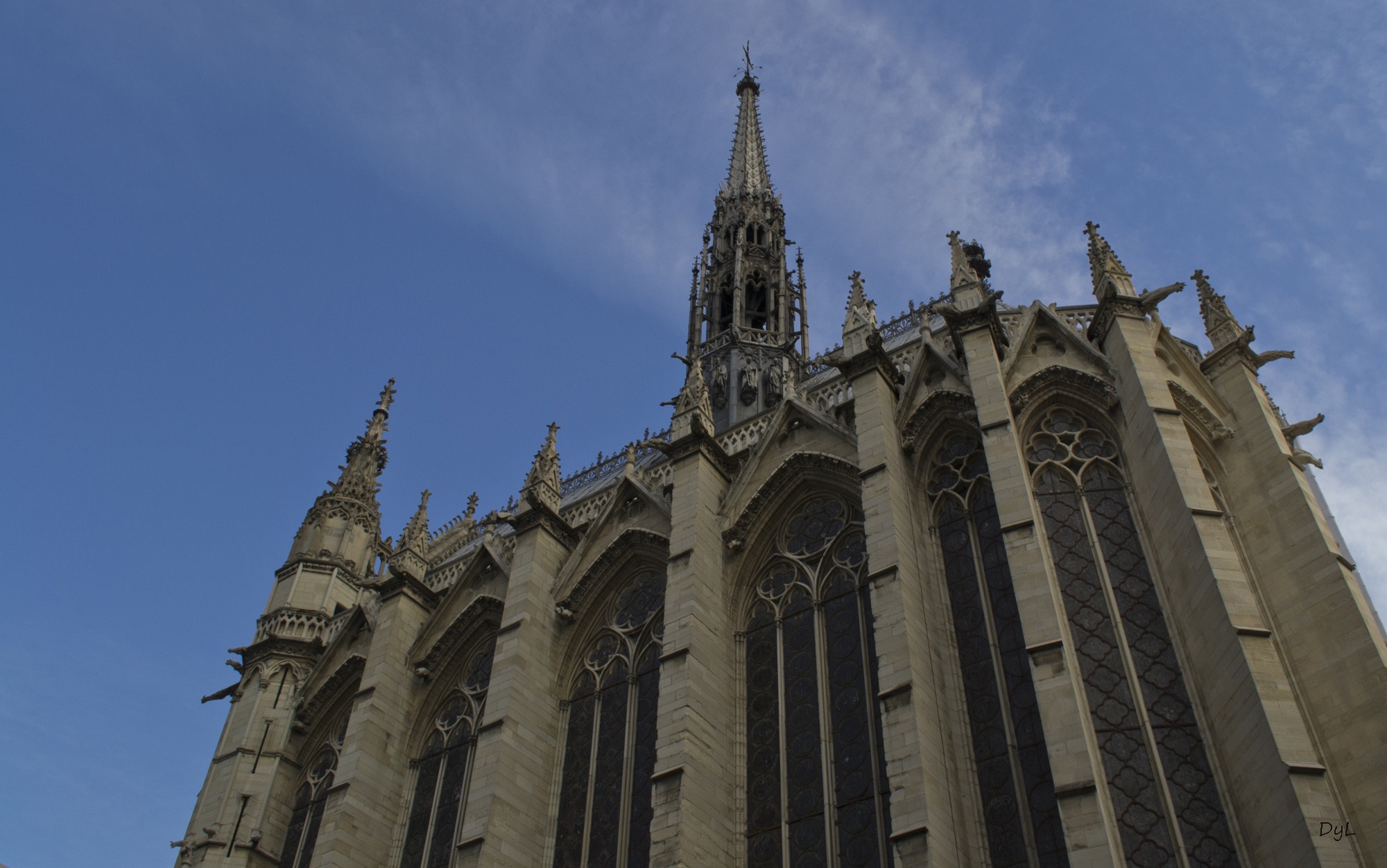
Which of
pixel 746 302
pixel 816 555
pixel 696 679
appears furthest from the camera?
pixel 746 302

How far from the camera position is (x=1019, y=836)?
41.4ft

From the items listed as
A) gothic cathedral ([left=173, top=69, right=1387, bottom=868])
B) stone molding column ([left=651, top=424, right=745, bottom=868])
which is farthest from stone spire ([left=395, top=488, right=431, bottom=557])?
stone molding column ([left=651, top=424, right=745, bottom=868])

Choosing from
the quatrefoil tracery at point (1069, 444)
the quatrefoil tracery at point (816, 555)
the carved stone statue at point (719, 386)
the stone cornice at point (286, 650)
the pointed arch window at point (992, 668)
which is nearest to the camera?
the pointed arch window at point (992, 668)

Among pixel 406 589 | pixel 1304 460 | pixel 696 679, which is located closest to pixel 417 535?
pixel 406 589

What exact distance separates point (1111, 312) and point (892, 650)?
6463 millimetres

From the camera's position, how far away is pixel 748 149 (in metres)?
40.1

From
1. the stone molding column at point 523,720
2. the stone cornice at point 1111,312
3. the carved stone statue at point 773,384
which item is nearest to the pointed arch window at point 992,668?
the stone cornice at point 1111,312

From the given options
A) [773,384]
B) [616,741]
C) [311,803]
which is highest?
[773,384]

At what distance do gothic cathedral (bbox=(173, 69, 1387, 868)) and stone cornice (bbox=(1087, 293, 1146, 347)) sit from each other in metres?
0.05

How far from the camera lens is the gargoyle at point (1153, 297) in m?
16.8

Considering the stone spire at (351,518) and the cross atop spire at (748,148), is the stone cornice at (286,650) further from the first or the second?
the cross atop spire at (748,148)

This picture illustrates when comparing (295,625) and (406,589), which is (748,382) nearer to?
(406,589)

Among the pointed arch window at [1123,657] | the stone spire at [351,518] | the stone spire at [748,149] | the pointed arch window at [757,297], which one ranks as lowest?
the pointed arch window at [1123,657]

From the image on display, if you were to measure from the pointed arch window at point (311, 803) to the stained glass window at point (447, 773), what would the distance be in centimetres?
168
